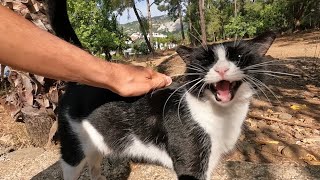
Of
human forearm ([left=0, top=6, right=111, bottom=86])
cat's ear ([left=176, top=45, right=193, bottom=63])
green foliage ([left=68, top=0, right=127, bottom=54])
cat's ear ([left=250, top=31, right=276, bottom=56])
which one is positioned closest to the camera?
human forearm ([left=0, top=6, right=111, bottom=86])

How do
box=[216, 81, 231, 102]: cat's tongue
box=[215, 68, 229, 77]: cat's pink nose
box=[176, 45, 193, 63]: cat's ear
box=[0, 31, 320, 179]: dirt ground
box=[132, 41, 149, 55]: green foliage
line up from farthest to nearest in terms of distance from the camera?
Result: 1. box=[132, 41, 149, 55]: green foliage
2. box=[0, 31, 320, 179]: dirt ground
3. box=[176, 45, 193, 63]: cat's ear
4. box=[216, 81, 231, 102]: cat's tongue
5. box=[215, 68, 229, 77]: cat's pink nose

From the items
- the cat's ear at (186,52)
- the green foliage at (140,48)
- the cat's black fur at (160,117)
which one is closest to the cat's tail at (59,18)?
the cat's black fur at (160,117)

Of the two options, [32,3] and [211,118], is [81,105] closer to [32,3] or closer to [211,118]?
[211,118]

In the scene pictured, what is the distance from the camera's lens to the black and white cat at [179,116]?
2094 mm

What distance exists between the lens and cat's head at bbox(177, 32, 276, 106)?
1946 mm

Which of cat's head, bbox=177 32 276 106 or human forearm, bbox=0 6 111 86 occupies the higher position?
human forearm, bbox=0 6 111 86

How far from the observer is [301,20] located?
23.9 metres

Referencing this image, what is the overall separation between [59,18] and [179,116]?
1.11 metres

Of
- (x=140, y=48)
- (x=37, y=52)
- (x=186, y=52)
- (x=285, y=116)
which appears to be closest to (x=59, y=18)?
(x=186, y=52)

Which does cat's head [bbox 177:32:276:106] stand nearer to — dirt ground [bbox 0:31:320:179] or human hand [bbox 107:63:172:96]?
human hand [bbox 107:63:172:96]

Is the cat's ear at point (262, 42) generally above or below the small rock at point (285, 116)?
above

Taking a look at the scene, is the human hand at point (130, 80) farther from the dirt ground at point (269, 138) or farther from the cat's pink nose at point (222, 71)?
the dirt ground at point (269, 138)

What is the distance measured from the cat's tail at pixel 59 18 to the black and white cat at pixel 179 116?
0.41 metres

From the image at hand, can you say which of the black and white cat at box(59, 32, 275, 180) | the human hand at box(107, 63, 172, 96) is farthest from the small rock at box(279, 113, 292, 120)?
the human hand at box(107, 63, 172, 96)
